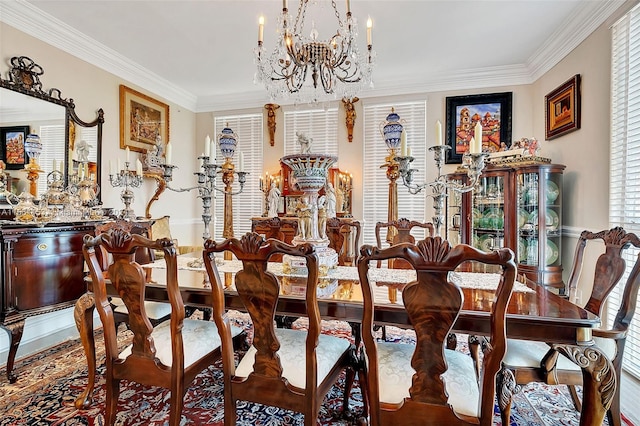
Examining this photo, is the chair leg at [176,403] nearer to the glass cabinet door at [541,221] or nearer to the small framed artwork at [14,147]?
the small framed artwork at [14,147]

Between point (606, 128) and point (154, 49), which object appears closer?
point (606, 128)

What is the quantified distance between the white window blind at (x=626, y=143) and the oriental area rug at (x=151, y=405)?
86cm

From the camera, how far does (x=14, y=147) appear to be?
2602mm

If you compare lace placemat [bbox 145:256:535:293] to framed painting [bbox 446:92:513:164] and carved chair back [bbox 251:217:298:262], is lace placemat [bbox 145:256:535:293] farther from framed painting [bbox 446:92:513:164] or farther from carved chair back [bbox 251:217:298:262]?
framed painting [bbox 446:92:513:164]

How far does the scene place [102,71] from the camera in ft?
11.2

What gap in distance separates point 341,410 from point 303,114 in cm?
377

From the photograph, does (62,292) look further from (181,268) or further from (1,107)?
(1,107)

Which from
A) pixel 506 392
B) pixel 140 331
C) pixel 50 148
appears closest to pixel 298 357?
pixel 140 331

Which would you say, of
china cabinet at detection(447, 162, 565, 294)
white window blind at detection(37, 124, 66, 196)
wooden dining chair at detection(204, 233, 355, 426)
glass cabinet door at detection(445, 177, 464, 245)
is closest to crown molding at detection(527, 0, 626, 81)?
china cabinet at detection(447, 162, 565, 294)

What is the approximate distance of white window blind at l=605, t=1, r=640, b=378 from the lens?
6.97ft

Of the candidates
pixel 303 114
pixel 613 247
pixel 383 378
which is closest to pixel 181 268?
pixel 383 378

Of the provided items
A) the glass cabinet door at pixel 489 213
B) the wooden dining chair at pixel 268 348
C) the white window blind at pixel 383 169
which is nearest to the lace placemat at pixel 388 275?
the wooden dining chair at pixel 268 348

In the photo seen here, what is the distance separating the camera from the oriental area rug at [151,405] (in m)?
1.64

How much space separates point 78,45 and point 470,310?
159 inches
